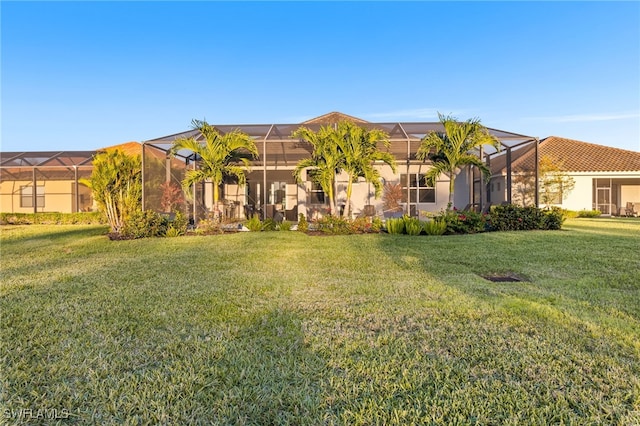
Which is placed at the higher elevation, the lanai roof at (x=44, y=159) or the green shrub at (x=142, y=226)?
the lanai roof at (x=44, y=159)

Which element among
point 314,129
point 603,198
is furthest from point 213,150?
point 603,198

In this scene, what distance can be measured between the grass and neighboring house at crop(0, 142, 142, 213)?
1614 centimetres

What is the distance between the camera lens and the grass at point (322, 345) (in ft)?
6.04

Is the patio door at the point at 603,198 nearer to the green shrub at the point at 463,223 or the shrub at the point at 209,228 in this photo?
the green shrub at the point at 463,223

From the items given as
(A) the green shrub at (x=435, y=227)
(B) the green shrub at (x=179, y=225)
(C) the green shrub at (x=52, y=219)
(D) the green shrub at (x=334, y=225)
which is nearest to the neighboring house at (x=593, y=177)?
(A) the green shrub at (x=435, y=227)

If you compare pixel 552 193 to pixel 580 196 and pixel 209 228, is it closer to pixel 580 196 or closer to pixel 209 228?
pixel 580 196

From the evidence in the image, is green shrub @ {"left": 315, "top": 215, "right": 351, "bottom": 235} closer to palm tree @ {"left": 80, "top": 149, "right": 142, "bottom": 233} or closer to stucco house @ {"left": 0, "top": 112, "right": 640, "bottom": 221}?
stucco house @ {"left": 0, "top": 112, "right": 640, "bottom": 221}

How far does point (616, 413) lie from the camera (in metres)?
1.77

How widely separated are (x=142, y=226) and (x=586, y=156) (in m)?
26.7

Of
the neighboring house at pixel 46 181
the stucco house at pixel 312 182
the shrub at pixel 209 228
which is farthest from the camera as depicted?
the neighboring house at pixel 46 181

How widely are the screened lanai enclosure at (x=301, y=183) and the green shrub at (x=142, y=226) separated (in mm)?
1373

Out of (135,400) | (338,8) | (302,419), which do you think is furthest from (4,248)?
(338,8)

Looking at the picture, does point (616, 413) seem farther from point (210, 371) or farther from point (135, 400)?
point (135, 400)

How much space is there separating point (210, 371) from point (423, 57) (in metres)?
17.3
